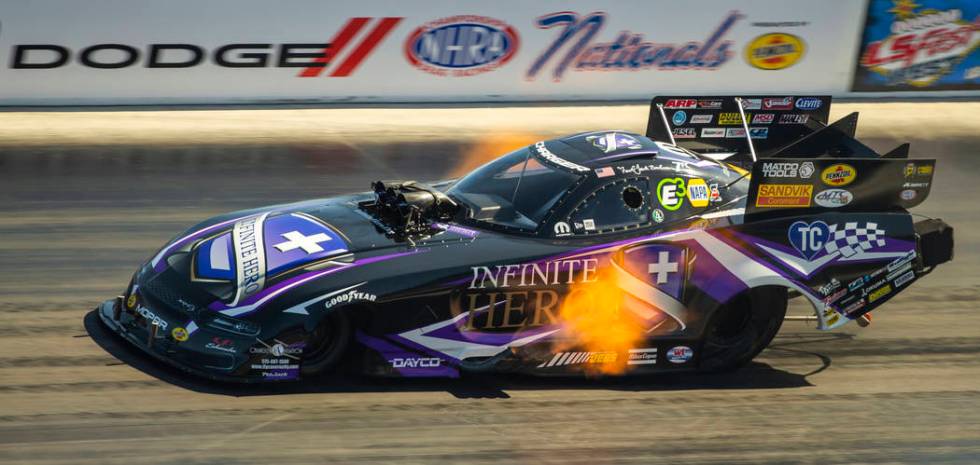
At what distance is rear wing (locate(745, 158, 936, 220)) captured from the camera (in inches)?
287

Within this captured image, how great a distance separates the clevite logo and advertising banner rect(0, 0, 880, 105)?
2 centimetres

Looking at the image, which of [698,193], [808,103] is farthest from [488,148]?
[698,193]

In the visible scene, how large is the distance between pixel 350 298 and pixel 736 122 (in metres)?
4.19

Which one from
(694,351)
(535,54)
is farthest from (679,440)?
(535,54)

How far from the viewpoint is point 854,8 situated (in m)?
16.5

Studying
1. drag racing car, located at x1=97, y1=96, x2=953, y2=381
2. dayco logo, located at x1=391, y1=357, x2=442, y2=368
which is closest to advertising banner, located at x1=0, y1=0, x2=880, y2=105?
drag racing car, located at x1=97, y1=96, x2=953, y2=381

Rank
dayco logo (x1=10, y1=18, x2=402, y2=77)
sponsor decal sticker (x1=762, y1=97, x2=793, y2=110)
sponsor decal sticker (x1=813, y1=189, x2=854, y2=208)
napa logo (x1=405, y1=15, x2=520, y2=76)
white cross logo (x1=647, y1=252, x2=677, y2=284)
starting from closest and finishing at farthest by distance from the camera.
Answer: white cross logo (x1=647, y1=252, x2=677, y2=284) → sponsor decal sticker (x1=813, y1=189, x2=854, y2=208) → sponsor decal sticker (x1=762, y1=97, x2=793, y2=110) → dayco logo (x1=10, y1=18, x2=402, y2=77) → napa logo (x1=405, y1=15, x2=520, y2=76)

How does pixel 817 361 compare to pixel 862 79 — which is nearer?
pixel 817 361

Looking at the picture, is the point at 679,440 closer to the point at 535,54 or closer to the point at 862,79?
the point at 535,54

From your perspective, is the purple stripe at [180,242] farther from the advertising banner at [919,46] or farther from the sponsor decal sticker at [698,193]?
the advertising banner at [919,46]

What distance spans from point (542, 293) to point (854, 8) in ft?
38.2

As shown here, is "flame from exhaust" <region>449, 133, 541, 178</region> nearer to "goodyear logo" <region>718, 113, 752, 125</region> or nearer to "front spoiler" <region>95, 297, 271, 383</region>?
"goodyear logo" <region>718, 113, 752, 125</region>

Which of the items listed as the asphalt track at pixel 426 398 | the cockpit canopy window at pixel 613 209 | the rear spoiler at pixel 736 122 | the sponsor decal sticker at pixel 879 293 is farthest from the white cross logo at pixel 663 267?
the rear spoiler at pixel 736 122

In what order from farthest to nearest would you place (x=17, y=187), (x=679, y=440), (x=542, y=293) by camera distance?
(x=17, y=187), (x=542, y=293), (x=679, y=440)
